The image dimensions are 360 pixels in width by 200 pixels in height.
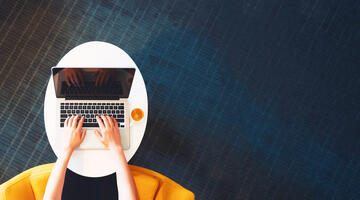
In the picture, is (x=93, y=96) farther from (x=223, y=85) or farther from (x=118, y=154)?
(x=223, y=85)

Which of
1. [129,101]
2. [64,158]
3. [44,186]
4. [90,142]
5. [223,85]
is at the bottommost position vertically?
[44,186]

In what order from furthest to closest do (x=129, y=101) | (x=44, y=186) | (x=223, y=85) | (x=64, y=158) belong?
1. (x=223, y=85)
2. (x=44, y=186)
3. (x=129, y=101)
4. (x=64, y=158)

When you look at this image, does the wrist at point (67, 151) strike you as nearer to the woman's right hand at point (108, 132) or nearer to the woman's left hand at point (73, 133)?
the woman's left hand at point (73, 133)

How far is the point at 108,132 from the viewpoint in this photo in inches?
49.2

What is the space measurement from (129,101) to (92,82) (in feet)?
0.65

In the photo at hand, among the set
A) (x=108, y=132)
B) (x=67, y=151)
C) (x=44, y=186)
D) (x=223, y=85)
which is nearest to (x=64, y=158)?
(x=67, y=151)

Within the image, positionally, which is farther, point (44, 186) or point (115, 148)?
point (44, 186)

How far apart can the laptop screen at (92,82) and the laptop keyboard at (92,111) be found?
1.5 inches

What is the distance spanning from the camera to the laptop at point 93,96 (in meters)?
1.20

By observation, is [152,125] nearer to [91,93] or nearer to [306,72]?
[91,93]

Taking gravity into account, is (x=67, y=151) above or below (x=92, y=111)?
below

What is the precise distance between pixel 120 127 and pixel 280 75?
1.23 meters

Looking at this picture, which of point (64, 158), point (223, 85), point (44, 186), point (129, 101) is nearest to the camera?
point (64, 158)

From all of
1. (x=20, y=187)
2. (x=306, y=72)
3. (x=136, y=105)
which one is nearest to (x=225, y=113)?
(x=306, y=72)
